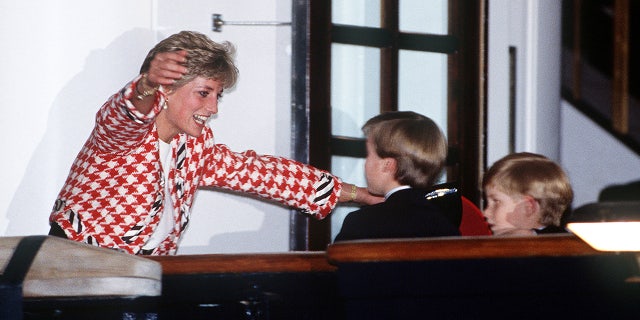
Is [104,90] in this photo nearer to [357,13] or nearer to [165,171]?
[165,171]

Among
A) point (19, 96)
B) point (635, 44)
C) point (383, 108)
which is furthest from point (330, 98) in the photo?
point (635, 44)

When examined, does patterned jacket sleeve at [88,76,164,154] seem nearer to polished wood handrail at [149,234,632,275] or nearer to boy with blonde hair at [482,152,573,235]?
polished wood handrail at [149,234,632,275]

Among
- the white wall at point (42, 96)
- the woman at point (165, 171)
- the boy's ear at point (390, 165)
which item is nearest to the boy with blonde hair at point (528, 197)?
the boy's ear at point (390, 165)

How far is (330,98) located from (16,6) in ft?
3.67

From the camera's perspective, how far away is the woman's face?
2.41m

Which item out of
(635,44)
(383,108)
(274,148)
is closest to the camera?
(274,148)

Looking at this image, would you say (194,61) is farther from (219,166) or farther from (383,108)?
(383,108)

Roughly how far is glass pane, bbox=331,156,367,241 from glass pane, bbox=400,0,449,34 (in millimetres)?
561

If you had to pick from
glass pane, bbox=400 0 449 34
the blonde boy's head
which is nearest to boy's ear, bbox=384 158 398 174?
the blonde boy's head

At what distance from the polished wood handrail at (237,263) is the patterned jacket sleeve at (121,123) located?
448mm

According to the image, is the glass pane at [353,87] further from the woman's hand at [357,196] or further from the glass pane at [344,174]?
the woman's hand at [357,196]

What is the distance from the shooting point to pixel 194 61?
7.93 feet

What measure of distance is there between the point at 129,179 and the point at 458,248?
108cm

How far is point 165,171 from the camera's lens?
245 cm
